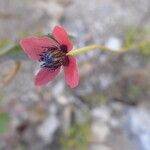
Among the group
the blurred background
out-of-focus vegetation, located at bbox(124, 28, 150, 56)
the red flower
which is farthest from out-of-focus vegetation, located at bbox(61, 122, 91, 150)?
the red flower

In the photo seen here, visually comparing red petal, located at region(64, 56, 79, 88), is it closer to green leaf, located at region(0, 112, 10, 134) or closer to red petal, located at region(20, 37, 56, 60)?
red petal, located at region(20, 37, 56, 60)

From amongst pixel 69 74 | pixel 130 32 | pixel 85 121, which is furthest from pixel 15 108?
pixel 69 74

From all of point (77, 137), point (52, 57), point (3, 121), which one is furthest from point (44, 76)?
point (77, 137)

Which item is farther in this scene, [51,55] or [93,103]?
[93,103]

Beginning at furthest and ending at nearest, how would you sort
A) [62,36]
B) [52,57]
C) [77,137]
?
[77,137]
[52,57]
[62,36]

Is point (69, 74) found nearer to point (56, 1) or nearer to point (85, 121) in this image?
point (85, 121)

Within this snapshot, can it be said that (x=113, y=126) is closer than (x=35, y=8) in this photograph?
Yes

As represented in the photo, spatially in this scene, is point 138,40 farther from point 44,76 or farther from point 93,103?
point 44,76
